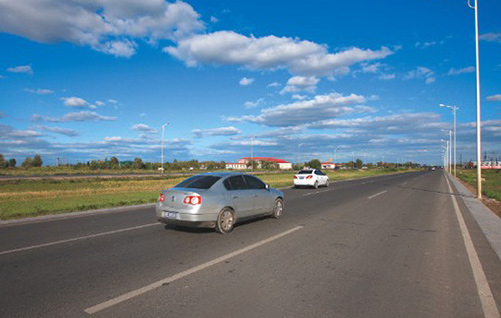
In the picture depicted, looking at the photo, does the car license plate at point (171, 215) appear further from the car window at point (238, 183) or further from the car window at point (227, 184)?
the car window at point (238, 183)

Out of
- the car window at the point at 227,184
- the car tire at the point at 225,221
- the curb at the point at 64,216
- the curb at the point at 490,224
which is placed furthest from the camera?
the curb at the point at 64,216

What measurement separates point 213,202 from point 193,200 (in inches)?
19.5

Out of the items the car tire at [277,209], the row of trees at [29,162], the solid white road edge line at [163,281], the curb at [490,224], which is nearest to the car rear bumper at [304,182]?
the curb at [490,224]

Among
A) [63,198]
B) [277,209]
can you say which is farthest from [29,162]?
[277,209]

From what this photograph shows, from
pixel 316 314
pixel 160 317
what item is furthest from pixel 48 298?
pixel 316 314

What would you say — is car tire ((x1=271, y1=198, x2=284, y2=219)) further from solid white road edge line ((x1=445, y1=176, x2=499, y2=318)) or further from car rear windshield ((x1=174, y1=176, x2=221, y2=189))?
solid white road edge line ((x1=445, y1=176, x2=499, y2=318))

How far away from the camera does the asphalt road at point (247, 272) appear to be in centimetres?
389

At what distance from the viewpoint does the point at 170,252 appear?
6316mm

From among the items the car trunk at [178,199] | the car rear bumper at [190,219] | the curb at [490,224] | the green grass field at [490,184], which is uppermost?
the car trunk at [178,199]

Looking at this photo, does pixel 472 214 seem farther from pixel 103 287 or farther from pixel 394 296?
pixel 103 287

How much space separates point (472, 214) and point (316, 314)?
1082 cm

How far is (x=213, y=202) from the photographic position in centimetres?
771

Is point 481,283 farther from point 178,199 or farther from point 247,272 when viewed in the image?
point 178,199

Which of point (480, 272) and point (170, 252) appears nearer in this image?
point (480, 272)
